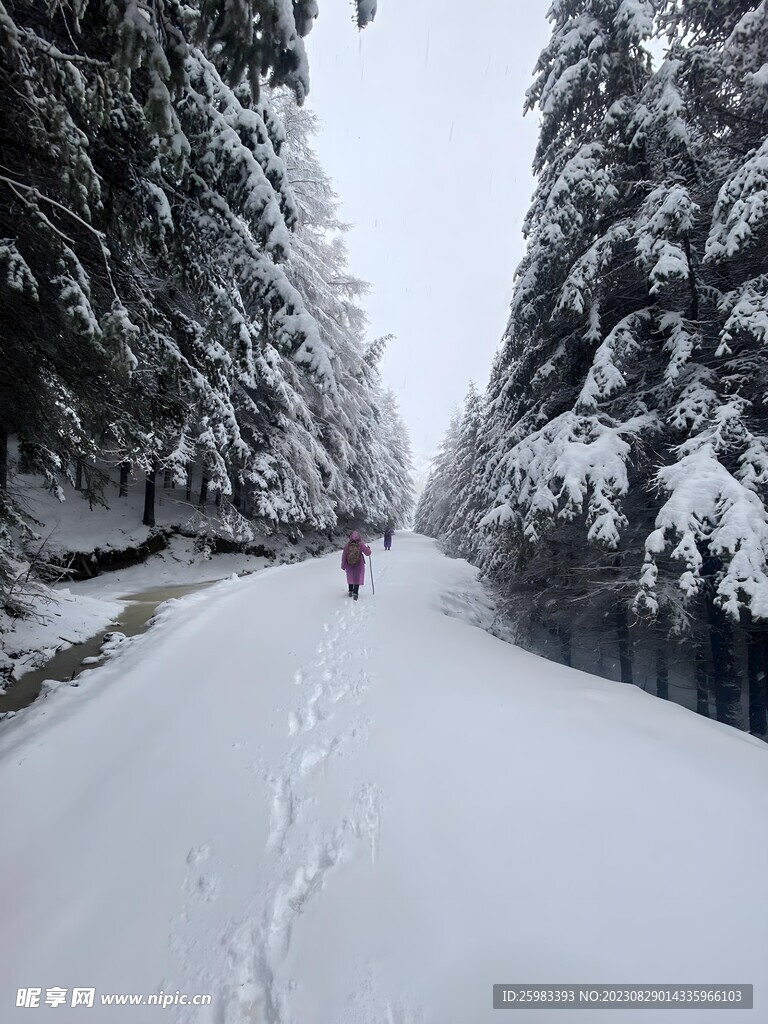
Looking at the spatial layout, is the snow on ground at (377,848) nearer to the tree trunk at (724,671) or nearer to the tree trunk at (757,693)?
the tree trunk at (724,671)

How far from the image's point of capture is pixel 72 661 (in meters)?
6.56

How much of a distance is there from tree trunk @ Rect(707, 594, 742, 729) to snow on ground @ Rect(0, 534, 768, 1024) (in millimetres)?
2207

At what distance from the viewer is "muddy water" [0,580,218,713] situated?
216 inches

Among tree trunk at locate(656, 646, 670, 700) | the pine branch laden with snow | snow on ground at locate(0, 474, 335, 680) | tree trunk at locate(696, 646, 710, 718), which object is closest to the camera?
the pine branch laden with snow

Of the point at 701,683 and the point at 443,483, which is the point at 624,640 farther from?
the point at 443,483

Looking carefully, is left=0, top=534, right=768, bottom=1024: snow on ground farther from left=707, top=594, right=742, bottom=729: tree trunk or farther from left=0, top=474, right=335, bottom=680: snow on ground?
left=0, top=474, right=335, bottom=680: snow on ground

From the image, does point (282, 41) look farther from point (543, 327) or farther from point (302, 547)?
point (302, 547)

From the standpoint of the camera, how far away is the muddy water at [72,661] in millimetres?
5488

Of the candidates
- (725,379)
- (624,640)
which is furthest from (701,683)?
(725,379)

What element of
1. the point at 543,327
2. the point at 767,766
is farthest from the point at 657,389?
the point at 767,766

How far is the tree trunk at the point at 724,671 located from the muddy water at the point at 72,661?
28.8ft

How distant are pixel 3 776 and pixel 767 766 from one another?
5.99 m

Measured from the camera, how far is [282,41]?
2779mm

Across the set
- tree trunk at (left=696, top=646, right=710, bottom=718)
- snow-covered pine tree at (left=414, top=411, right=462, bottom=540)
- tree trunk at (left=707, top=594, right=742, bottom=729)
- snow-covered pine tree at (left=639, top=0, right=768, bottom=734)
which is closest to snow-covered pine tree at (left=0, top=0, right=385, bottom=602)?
snow-covered pine tree at (left=639, top=0, right=768, bottom=734)
